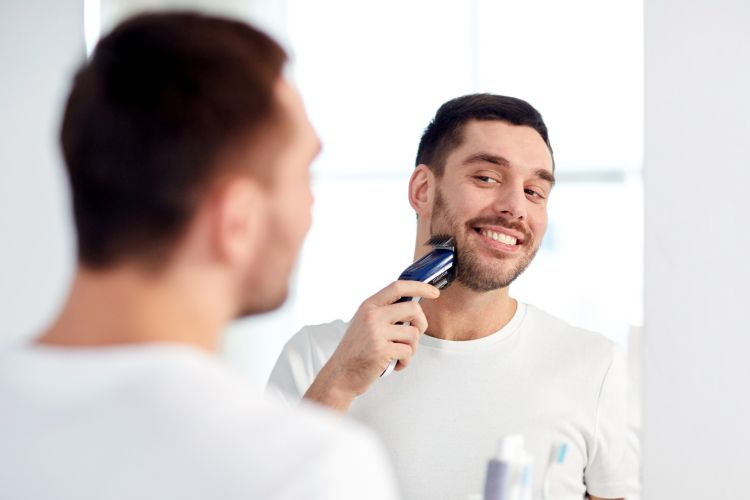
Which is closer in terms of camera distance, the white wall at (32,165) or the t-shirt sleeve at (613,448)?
the t-shirt sleeve at (613,448)

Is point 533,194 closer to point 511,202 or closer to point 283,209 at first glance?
point 511,202

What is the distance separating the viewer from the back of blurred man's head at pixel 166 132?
52 centimetres

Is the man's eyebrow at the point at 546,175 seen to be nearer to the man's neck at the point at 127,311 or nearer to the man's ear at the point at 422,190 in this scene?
the man's ear at the point at 422,190

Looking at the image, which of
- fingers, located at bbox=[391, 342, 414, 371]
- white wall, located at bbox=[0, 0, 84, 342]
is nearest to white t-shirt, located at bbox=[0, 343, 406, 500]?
fingers, located at bbox=[391, 342, 414, 371]

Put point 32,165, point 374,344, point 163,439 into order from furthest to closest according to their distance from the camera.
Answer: point 32,165
point 374,344
point 163,439

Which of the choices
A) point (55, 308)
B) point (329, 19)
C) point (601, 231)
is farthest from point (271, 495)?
point (55, 308)

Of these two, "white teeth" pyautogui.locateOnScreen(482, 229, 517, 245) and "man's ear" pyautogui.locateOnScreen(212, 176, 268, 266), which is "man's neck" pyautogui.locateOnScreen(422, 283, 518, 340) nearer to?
"white teeth" pyautogui.locateOnScreen(482, 229, 517, 245)

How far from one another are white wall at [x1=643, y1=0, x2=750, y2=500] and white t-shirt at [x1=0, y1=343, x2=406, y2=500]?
761 mm

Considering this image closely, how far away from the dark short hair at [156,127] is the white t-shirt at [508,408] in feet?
2.17

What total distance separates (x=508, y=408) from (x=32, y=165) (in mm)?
870

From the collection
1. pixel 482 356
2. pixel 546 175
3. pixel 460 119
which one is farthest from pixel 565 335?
pixel 460 119

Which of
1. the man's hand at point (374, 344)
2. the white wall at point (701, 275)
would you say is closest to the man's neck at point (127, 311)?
the man's hand at point (374, 344)

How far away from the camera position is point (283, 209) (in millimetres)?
572

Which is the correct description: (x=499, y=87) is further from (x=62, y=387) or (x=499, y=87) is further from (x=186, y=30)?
(x=62, y=387)
